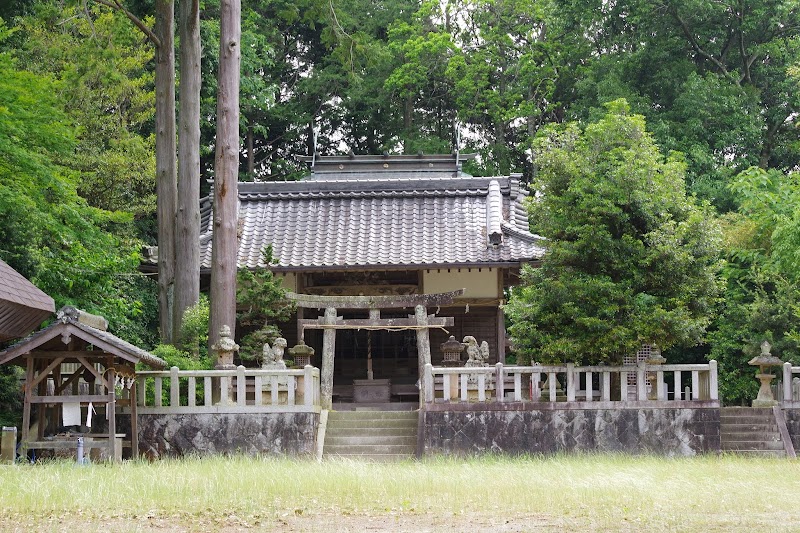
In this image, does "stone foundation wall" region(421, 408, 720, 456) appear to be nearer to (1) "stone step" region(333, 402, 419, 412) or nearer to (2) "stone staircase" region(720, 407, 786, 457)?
(2) "stone staircase" region(720, 407, 786, 457)

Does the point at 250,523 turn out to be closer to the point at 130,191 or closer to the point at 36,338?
the point at 36,338

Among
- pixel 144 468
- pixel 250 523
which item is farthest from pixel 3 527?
pixel 144 468

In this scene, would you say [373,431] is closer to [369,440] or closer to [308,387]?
[369,440]

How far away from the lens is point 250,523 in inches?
505

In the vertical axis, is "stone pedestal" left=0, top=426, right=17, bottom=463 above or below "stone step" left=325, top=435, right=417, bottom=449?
above

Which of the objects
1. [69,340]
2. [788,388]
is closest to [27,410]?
[69,340]

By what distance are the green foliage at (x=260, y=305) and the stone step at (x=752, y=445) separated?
31.4ft

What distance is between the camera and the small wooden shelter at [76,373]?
18859 mm

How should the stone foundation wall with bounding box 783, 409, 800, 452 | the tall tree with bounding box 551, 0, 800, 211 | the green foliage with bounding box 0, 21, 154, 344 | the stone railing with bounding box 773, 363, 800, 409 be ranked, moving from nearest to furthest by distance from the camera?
the green foliage with bounding box 0, 21, 154, 344 → the stone foundation wall with bounding box 783, 409, 800, 452 → the stone railing with bounding box 773, 363, 800, 409 → the tall tree with bounding box 551, 0, 800, 211

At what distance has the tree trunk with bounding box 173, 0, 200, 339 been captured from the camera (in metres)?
25.3

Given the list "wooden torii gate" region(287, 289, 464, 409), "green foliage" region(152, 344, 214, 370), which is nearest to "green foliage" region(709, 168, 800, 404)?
"wooden torii gate" region(287, 289, 464, 409)

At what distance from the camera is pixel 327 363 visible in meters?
24.7

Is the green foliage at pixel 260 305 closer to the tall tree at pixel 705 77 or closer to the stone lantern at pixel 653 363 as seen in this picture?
the stone lantern at pixel 653 363

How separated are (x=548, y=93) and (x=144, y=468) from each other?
2810cm
